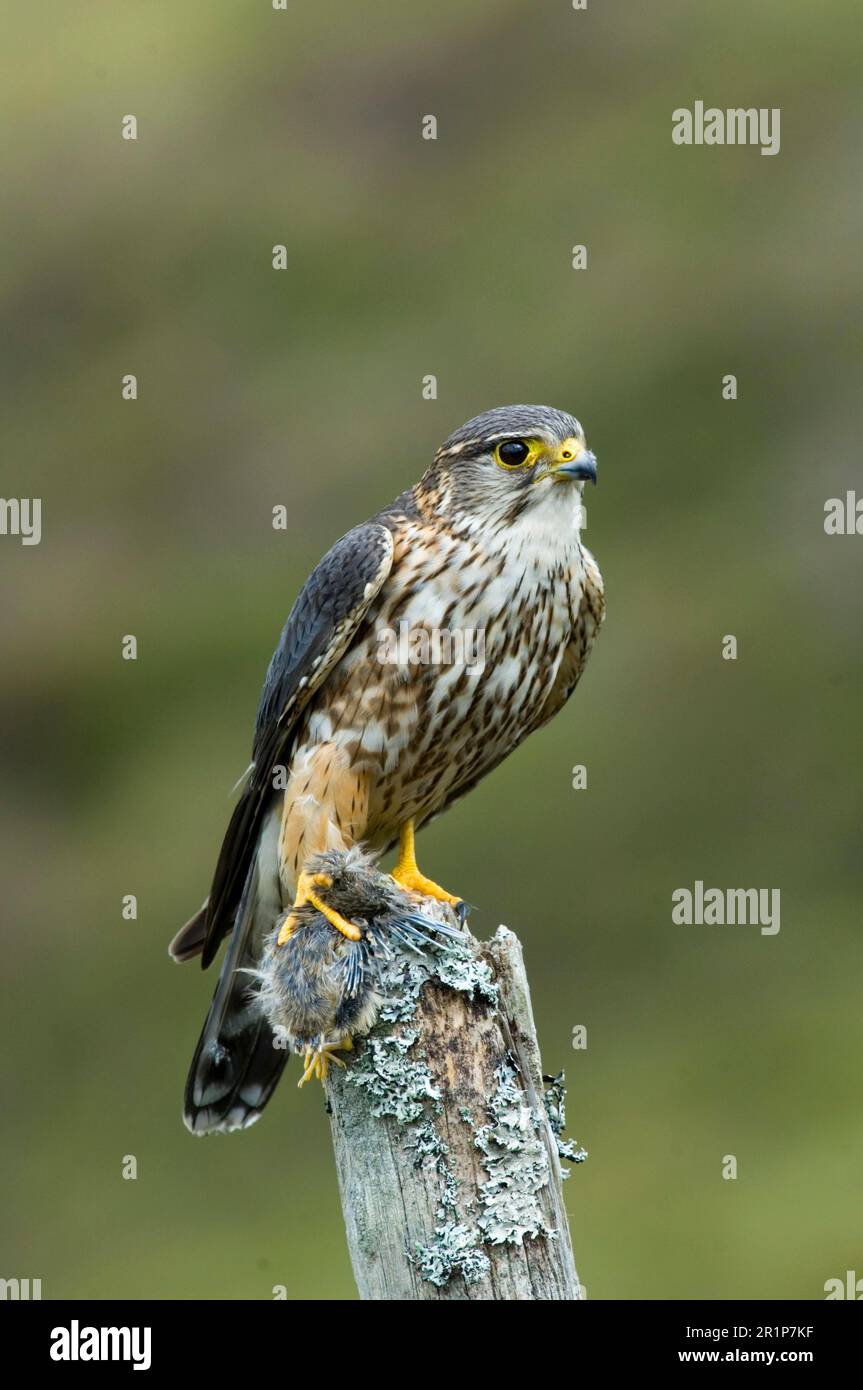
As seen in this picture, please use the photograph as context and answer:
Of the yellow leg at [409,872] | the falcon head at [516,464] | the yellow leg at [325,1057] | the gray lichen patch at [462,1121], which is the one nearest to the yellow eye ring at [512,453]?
the falcon head at [516,464]

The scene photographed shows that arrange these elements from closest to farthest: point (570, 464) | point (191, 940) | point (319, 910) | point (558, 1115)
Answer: point (558, 1115) → point (319, 910) → point (570, 464) → point (191, 940)

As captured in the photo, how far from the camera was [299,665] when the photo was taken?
167 inches

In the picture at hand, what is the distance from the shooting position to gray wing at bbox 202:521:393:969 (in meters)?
4.18

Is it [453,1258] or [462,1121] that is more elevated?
[462,1121]

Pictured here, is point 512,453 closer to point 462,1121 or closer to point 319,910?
point 319,910

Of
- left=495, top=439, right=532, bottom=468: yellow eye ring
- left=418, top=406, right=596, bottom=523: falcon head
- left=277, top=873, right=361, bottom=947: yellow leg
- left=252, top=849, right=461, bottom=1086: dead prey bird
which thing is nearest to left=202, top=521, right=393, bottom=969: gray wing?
left=418, top=406, right=596, bottom=523: falcon head

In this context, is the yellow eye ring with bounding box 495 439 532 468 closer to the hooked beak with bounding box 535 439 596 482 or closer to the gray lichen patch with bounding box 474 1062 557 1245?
the hooked beak with bounding box 535 439 596 482

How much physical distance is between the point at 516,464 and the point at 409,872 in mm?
1147

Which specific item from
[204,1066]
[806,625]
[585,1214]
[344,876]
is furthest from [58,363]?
[344,876]

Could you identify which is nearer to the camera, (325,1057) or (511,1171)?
(511,1171)

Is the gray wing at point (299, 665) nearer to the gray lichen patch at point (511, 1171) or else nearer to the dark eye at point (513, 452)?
the dark eye at point (513, 452)

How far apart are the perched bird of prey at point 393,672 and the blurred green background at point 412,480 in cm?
380

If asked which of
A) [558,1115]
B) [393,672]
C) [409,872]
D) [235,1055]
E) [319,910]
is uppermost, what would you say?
[393,672]

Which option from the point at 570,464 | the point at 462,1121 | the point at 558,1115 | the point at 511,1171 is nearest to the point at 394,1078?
the point at 462,1121
